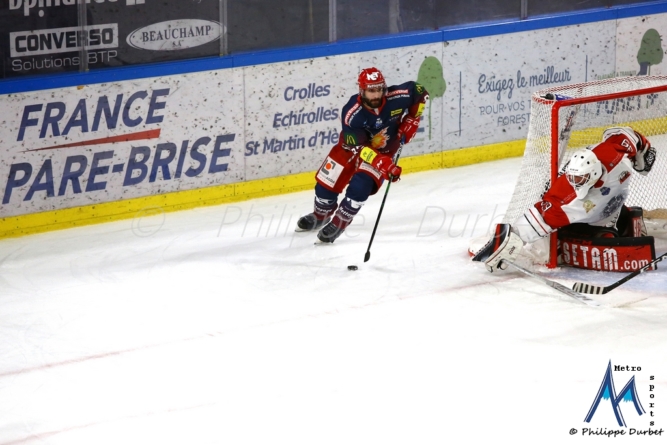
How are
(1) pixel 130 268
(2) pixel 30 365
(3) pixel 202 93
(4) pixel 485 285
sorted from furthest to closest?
1. (3) pixel 202 93
2. (1) pixel 130 268
3. (4) pixel 485 285
4. (2) pixel 30 365

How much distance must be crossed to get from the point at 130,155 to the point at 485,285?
2.75 metres

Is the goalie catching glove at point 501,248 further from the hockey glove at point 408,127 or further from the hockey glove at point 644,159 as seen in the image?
the hockey glove at point 408,127

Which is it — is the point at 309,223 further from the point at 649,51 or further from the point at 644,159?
the point at 649,51

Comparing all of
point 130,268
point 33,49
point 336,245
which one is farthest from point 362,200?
point 33,49

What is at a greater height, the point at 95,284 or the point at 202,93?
the point at 202,93

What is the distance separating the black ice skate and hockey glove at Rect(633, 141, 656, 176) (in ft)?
6.86

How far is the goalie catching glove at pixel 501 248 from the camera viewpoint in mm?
5914

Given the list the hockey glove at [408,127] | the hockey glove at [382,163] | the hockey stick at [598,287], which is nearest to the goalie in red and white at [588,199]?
the hockey stick at [598,287]

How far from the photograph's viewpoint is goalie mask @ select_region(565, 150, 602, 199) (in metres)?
5.71

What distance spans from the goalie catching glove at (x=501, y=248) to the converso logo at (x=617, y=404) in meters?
1.29

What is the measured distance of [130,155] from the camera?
7371 millimetres

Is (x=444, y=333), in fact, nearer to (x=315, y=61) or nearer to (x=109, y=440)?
(x=109, y=440)

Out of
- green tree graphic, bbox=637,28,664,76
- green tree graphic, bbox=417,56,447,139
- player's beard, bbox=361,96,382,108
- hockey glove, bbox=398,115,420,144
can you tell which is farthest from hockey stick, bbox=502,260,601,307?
green tree graphic, bbox=637,28,664,76

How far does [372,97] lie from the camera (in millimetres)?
6496
